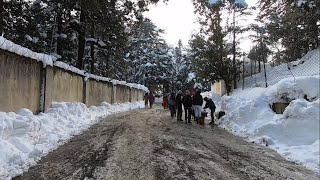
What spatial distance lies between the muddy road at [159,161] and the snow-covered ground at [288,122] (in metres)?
0.82

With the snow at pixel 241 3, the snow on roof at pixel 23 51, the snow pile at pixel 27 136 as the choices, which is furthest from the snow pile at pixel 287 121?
the snow at pixel 241 3

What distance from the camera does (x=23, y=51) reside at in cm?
1202

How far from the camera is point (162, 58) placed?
69.9 m

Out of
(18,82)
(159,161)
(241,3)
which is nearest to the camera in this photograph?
(159,161)

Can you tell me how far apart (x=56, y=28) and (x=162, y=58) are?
43380mm

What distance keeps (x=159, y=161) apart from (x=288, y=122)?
647 centimetres

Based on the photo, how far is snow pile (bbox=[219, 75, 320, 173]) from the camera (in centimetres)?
1104

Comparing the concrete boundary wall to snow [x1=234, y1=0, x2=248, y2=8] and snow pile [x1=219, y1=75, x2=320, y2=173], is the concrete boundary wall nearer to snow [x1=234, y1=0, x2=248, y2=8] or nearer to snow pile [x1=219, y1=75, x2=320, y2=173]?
snow pile [x1=219, y1=75, x2=320, y2=173]

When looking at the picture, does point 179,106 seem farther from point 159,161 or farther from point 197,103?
point 159,161

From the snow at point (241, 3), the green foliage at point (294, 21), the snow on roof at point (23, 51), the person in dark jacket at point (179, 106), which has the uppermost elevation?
the snow at point (241, 3)

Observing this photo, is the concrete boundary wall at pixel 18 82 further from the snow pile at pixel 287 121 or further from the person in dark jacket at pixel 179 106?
the person in dark jacket at pixel 179 106

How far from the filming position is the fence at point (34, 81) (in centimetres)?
1062

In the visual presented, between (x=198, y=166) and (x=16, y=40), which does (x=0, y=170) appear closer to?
(x=198, y=166)

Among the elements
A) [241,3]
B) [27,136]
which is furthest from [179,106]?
[241,3]
